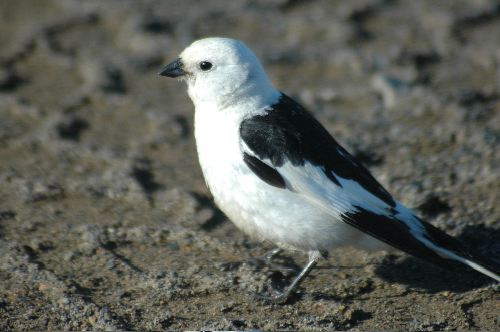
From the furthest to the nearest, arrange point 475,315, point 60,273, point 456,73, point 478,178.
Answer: point 456,73 → point 478,178 → point 60,273 → point 475,315

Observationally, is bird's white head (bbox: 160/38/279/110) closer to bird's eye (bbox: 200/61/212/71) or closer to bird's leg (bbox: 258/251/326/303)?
bird's eye (bbox: 200/61/212/71)

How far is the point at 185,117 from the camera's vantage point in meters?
5.21

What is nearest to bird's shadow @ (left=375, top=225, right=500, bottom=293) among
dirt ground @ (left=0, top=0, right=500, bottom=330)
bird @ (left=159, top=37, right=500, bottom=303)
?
dirt ground @ (left=0, top=0, right=500, bottom=330)

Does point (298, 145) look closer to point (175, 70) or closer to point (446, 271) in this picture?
point (175, 70)

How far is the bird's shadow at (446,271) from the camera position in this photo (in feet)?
11.4

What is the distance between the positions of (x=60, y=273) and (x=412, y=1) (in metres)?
4.40

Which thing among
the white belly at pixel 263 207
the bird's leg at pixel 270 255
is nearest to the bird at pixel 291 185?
the white belly at pixel 263 207

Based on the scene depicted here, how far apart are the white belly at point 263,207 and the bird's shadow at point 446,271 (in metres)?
0.24

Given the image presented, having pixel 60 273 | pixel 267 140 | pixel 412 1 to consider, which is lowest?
pixel 60 273

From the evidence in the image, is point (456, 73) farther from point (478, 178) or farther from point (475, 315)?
point (475, 315)

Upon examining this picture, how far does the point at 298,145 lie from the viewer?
11.3ft

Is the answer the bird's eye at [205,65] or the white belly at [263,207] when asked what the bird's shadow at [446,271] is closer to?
the white belly at [263,207]

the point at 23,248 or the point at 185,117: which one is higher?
the point at 185,117

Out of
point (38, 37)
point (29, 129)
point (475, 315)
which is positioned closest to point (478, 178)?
point (475, 315)
